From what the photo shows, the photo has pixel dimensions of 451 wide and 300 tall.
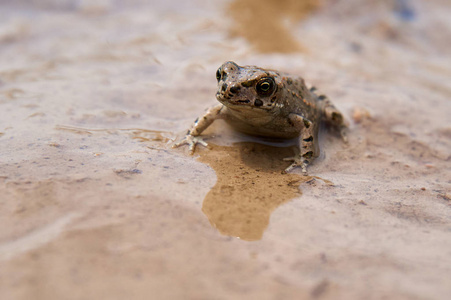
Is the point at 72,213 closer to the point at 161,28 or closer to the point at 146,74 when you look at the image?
the point at 146,74

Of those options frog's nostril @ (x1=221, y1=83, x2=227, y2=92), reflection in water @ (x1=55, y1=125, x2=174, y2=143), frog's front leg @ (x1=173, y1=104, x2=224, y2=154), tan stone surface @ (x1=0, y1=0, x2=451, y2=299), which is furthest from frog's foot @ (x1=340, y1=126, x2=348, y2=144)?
reflection in water @ (x1=55, y1=125, x2=174, y2=143)

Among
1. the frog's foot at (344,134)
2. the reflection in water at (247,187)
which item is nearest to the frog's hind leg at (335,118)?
the frog's foot at (344,134)

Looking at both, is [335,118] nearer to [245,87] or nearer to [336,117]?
[336,117]

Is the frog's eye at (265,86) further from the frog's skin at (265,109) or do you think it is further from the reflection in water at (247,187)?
the reflection in water at (247,187)

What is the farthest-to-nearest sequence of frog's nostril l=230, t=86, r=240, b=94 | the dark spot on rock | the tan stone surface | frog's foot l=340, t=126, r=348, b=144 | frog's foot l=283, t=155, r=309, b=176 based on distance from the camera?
the dark spot on rock
frog's foot l=340, t=126, r=348, b=144
frog's foot l=283, t=155, r=309, b=176
frog's nostril l=230, t=86, r=240, b=94
the tan stone surface

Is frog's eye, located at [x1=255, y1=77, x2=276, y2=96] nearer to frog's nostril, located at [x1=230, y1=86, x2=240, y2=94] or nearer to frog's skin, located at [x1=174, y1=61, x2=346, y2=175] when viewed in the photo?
frog's skin, located at [x1=174, y1=61, x2=346, y2=175]

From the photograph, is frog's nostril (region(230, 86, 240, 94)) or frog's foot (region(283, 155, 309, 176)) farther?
frog's foot (region(283, 155, 309, 176))
